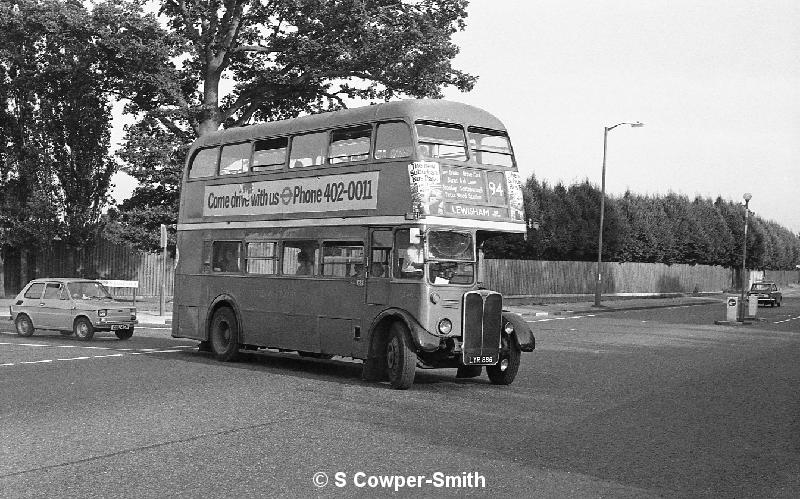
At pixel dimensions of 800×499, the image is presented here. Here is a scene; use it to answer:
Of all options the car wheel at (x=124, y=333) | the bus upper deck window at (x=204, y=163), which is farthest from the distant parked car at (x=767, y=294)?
the bus upper deck window at (x=204, y=163)

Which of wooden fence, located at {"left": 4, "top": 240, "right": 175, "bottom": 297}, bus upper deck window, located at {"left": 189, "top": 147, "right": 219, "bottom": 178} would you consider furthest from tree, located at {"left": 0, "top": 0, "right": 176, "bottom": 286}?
bus upper deck window, located at {"left": 189, "top": 147, "right": 219, "bottom": 178}

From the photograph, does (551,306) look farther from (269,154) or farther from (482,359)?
(482,359)

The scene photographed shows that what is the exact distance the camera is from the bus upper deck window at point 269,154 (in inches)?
676

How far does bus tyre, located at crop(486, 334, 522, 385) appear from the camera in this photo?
15.1m

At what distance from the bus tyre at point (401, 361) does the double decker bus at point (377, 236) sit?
17mm

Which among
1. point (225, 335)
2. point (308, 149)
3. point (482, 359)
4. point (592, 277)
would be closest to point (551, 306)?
point (592, 277)

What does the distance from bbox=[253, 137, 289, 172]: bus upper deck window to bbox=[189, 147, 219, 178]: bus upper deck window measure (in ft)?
4.46

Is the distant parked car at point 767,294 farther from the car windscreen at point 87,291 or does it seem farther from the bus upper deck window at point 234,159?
the bus upper deck window at point 234,159

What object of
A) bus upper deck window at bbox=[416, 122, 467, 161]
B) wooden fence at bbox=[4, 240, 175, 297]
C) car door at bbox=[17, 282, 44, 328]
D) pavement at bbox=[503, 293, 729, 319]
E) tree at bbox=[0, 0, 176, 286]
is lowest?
pavement at bbox=[503, 293, 729, 319]

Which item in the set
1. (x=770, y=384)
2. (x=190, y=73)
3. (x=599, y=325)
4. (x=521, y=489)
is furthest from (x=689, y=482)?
(x=190, y=73)

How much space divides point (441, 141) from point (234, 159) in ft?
17.0

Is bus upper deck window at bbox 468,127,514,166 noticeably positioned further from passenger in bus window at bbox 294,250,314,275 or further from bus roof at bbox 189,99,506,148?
passenger in bus window at bbox 294,250,314,275

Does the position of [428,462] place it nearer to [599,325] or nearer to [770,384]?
[770,384]

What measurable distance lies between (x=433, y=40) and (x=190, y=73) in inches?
368
